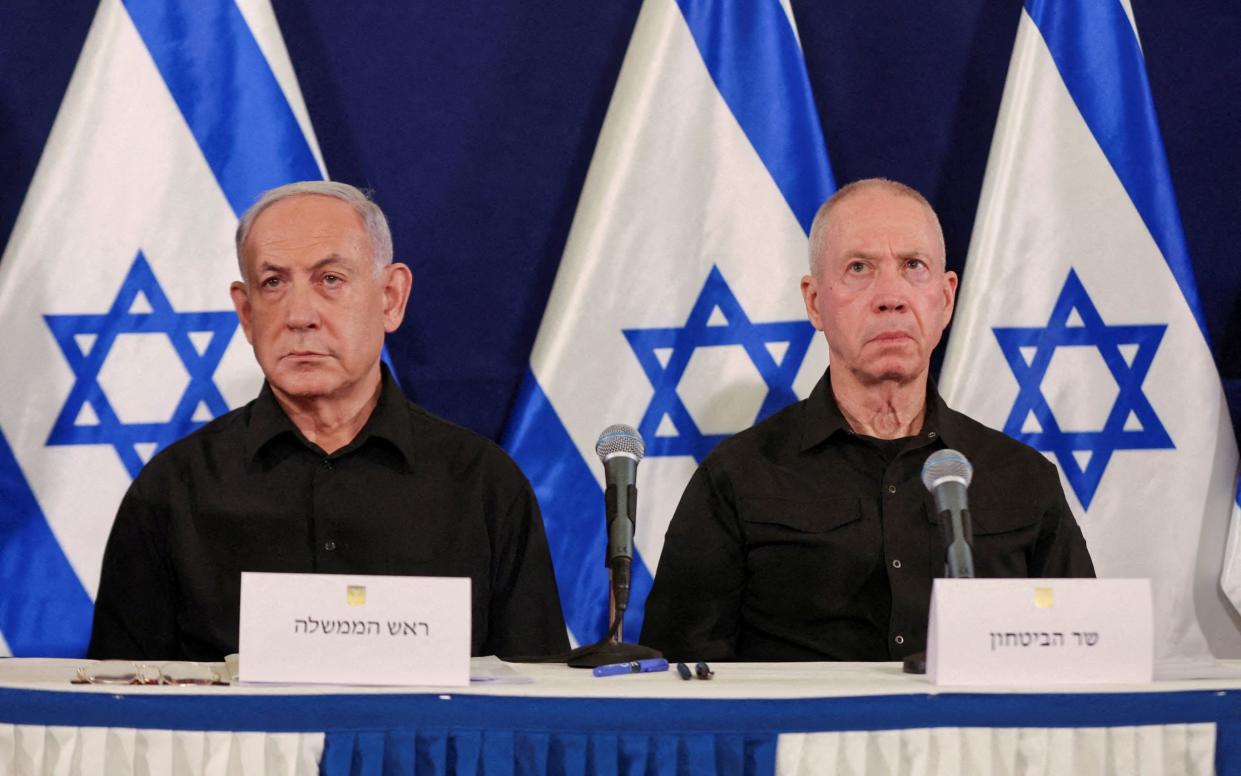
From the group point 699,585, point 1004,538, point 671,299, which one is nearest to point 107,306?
point 671,299

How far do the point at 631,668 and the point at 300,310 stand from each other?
44.6 inches

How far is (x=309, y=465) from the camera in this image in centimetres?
278

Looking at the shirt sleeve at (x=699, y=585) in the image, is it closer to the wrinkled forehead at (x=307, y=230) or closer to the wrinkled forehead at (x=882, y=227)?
the wrinkled forehead at (x=882, y=227)

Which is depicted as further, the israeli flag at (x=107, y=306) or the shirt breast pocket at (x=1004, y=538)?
the israeli flag at (x=107, y=306)

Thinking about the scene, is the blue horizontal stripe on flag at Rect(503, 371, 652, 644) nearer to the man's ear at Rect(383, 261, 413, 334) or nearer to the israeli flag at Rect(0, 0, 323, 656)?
the man's ear at Rect(383, 261, 413, 334)

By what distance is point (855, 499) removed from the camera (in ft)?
9.12

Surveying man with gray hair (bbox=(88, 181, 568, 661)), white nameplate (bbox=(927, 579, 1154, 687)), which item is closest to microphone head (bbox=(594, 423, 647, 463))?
white nameplate (bbox=(927, 579, 1154, 687))

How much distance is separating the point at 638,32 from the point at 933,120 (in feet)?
2.62

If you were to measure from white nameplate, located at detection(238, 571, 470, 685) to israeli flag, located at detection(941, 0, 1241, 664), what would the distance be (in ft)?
5.98

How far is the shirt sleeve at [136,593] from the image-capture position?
2.67 m

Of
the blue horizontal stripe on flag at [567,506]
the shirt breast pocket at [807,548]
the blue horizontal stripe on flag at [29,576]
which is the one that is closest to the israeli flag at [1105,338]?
the shirt breast pocket at [807,548]

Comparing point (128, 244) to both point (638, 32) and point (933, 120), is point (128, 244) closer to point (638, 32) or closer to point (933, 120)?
point (638, 32)

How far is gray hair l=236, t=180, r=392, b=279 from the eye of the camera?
9.37 ft

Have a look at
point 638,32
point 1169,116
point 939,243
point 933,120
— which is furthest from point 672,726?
point 1169,116
